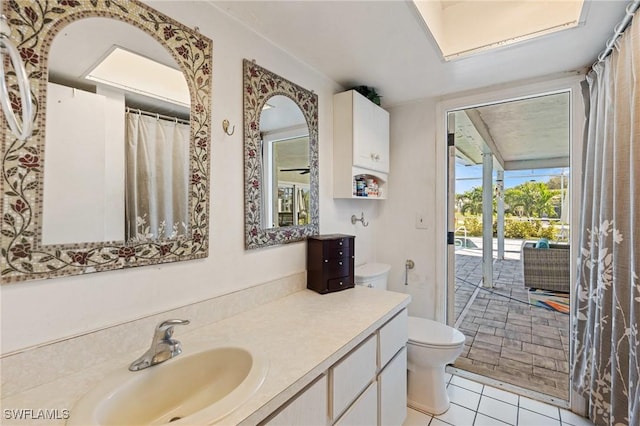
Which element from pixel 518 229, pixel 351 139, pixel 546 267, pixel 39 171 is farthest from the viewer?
pixel 518 229

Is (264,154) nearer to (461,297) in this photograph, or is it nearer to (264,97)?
(264,97)

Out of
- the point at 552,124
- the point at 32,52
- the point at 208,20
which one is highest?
the point at 552,124

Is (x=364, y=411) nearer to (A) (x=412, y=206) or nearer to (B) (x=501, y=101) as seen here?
(A) (x=412, y=206)

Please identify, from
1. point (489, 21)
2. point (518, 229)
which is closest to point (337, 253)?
point (489, 21)

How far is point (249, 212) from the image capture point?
1444mm

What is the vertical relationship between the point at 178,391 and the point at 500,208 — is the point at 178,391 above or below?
below

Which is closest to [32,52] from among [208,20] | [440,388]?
[208,20]

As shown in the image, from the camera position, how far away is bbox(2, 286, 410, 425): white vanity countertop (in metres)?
0.77

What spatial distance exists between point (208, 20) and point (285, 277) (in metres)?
1.28

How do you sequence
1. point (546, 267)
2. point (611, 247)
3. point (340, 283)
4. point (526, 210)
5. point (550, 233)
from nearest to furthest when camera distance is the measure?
1. point (611, 247)
2. point (340, 283)
3. point (546, 267)
4. point (550, 233)
5. point (526, 210)

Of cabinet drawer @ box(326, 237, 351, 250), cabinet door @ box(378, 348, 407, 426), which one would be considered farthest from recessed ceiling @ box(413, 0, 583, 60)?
cabinet door @ box(378, 348, 407, 426)

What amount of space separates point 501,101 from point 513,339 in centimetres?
225

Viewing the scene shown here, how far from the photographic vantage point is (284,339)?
1111 millimetres

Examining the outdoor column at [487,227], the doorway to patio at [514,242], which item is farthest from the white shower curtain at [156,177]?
the outdoor column at [487,227]
